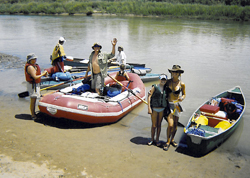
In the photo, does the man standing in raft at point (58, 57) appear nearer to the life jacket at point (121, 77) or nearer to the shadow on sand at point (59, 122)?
the life jacket at point (121, 77)

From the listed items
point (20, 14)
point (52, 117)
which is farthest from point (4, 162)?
point (20, 14)

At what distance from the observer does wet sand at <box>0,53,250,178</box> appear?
4.45 m

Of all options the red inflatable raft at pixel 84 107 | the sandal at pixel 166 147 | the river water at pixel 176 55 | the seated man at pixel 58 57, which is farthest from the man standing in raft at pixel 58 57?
the sandal at pixel 166 147

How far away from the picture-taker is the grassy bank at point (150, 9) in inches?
1457

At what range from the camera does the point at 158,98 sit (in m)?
4.89

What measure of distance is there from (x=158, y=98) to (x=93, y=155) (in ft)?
5.19

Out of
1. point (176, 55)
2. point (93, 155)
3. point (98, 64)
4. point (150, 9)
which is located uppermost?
point (150, 9)

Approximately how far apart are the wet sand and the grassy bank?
34.9m

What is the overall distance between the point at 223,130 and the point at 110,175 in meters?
2.79

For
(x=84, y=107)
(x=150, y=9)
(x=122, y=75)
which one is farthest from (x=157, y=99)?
(x=150, y=9)

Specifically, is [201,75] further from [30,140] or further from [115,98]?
[30,140]

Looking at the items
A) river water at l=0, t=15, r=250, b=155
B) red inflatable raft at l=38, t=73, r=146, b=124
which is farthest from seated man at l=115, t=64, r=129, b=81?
red inflatable raft at l=38, t=73, r=146, b=124

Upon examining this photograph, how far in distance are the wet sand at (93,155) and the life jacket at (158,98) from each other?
A: 97 centimetres

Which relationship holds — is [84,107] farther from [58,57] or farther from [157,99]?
[58,57]
